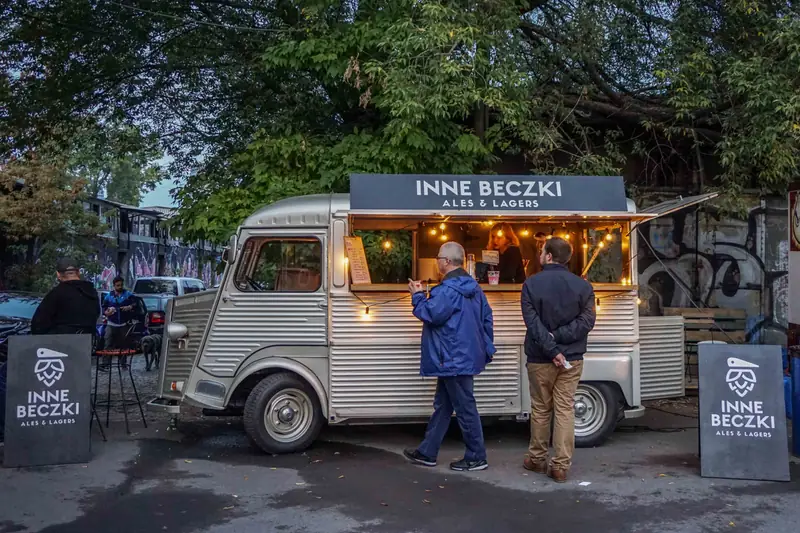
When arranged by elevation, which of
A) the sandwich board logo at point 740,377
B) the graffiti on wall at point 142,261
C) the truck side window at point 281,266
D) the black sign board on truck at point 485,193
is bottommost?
the sandwich board logo at point 740,377

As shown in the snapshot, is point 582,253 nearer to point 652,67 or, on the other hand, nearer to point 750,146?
point 750,146

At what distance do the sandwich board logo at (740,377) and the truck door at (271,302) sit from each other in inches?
140

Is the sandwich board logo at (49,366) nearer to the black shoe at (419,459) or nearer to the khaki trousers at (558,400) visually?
the black shoe at (419,459)

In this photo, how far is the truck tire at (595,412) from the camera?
7.97 meters

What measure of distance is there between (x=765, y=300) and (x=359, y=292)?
335 inches

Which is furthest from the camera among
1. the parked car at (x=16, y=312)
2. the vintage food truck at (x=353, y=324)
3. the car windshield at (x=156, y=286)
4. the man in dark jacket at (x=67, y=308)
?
the car windshield at (x=156, y=286)

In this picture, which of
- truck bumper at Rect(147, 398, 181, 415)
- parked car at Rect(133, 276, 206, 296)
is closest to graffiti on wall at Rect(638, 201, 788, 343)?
truck bumper at Rect(147, 398, 181, 415)

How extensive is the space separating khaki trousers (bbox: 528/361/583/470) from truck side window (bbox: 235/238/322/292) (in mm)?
2309

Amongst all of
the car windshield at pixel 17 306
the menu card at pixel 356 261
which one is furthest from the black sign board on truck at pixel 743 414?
the car windshield at pixel 17 306

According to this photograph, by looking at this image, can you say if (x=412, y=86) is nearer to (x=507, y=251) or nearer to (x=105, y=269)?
(x=507, y=251)

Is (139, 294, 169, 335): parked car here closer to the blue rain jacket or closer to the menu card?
the menu card

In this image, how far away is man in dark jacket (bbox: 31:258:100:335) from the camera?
793 cm

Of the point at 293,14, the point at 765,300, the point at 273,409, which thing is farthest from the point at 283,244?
the point at 765,300

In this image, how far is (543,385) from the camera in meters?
6.66
